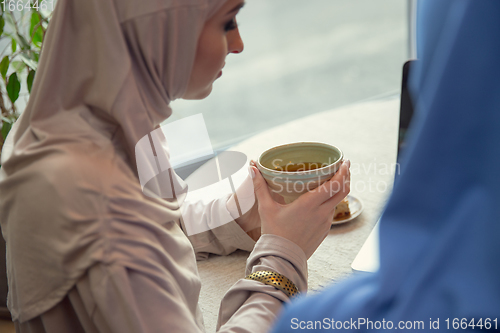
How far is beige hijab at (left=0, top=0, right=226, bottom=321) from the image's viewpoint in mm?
599

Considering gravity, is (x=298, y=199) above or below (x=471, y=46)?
below

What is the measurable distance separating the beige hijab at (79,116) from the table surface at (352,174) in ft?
1.08

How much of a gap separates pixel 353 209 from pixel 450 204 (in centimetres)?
75

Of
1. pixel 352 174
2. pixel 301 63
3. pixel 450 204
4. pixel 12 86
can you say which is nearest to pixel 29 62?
pixel 12 86

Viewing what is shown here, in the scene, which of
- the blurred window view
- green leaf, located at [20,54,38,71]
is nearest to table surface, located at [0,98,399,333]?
green leaf, located at [20,54,38,71]

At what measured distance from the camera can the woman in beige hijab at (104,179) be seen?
594 mm

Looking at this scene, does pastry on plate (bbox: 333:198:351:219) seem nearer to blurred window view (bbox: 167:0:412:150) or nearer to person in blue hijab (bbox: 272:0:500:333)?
person in blue hijab (bbox: 272:0:500:333)

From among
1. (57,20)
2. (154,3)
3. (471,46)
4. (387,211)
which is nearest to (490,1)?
(471,46)

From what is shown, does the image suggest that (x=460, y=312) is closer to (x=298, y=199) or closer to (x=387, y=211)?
(x=387, y=211)

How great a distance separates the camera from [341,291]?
1.23 feet

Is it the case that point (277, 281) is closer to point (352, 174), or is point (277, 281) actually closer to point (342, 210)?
point (342, 210)

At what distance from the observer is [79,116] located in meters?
0.65

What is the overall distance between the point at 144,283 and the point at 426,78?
435 mm

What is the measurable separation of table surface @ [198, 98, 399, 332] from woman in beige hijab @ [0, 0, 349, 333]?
19cm
